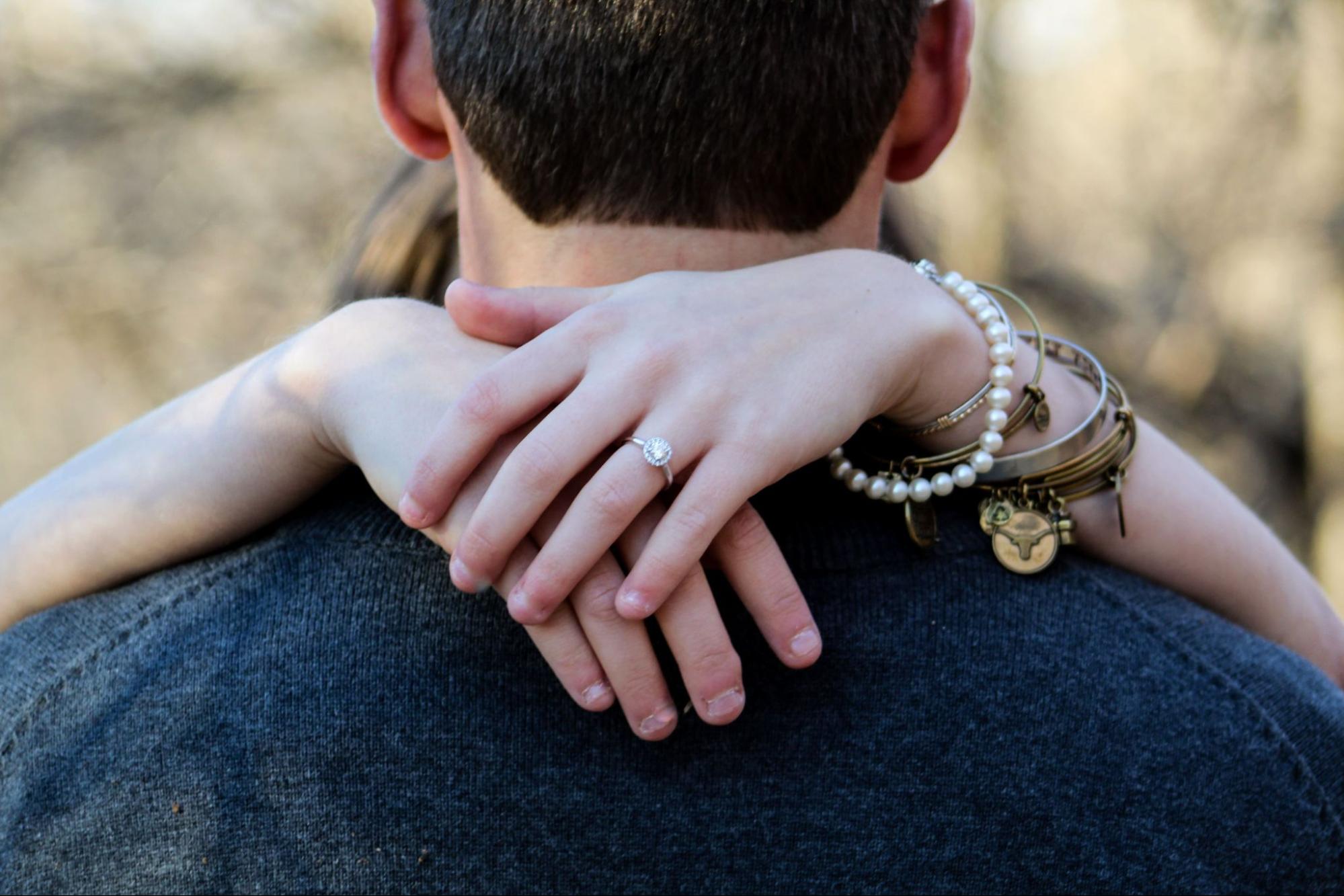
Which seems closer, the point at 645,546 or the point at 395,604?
the point at 645,546

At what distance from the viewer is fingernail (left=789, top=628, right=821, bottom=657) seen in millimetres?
1000

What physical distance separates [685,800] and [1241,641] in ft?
2.03

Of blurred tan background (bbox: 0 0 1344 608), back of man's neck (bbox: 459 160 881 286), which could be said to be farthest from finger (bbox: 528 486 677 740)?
blurred tan background (bbox: 0 0 1344 608)

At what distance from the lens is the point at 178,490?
1.17 m

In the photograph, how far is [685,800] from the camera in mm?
1019

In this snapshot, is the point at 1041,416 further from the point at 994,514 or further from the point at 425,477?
the point at 425,477

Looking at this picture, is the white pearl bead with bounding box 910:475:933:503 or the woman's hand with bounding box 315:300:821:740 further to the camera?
the white pearl bead with bounding box 910:475:933:503

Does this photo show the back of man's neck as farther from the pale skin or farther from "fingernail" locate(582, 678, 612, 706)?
"fingernail" locate(582, 678, 612, 706)

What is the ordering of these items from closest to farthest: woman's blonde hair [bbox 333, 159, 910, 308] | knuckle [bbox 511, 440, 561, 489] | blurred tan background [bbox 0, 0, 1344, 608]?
knuckle [bbox 511, 440, 561, 489], woman's blonde hair [bbox 333, 159, 910, 308], blurred tan background [bbox 0, 0, 1344, 608]

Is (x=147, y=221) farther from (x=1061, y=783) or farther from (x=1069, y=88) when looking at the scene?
(x=1061, y=783)

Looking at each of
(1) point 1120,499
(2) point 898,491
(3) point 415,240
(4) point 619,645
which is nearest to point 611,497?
(4) point 619,645

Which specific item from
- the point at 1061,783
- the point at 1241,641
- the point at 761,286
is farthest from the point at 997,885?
the point at 761,286

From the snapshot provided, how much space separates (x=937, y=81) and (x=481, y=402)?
0.68m

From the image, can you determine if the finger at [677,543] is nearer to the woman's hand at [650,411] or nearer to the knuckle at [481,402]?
the woman's hand at [650,411]
